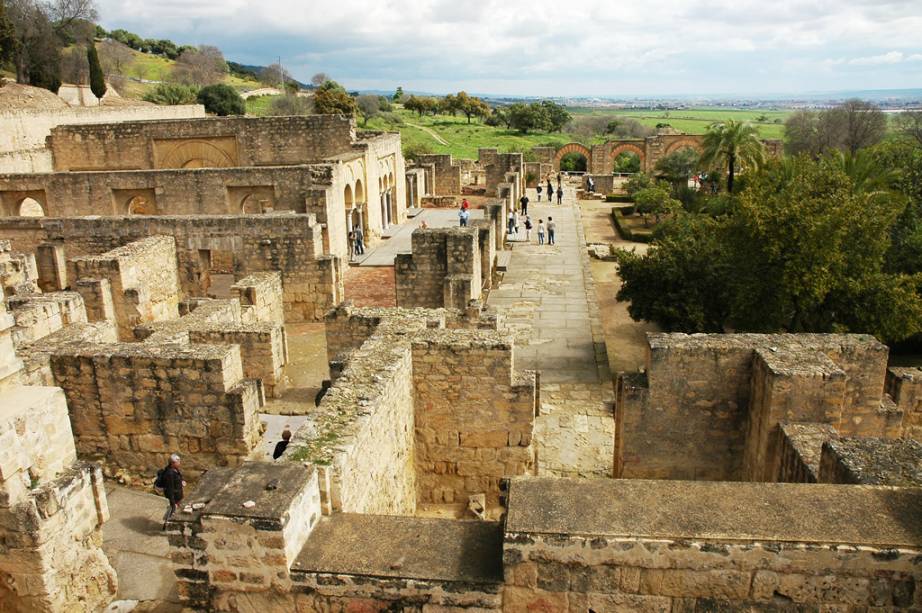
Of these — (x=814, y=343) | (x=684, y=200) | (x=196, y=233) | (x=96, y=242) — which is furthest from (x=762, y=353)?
(x=684, y=200)

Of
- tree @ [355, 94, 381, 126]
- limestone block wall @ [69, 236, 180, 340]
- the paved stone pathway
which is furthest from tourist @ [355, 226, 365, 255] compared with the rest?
tree @ [355, 94, 381, 126]

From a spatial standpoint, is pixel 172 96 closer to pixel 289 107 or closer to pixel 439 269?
pixel 289 107

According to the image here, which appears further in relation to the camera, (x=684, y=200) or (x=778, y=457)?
(x=684, y=200)

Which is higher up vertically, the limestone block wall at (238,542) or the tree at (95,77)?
the tree at (95,77)

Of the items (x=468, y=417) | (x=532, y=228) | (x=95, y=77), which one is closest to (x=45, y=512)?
(x=468, y=417)

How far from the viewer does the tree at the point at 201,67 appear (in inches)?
3083

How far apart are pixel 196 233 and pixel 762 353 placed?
12690 millimetres

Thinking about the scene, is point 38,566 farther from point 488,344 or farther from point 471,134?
point 471,134

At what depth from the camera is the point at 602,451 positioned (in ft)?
32.7

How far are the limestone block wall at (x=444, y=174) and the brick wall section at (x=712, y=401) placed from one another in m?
31.8

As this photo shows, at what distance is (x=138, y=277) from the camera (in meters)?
13.8

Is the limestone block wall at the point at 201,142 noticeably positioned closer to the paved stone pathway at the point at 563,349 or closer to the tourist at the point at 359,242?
the tourist at the point at 359,242

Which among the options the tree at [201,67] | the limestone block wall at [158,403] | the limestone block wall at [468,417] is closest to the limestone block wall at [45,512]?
the limestone block wall at [158,403]

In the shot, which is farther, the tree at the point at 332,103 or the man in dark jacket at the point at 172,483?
the tree at the point at 332,103
